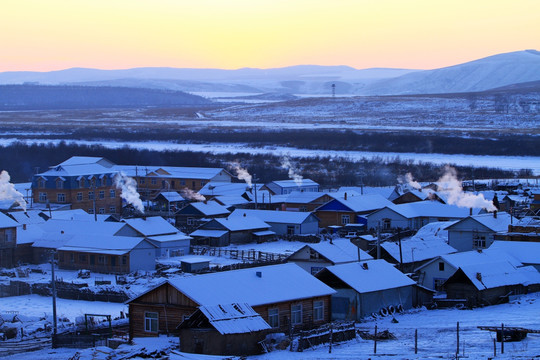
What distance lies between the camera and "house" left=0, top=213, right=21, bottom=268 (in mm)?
34938

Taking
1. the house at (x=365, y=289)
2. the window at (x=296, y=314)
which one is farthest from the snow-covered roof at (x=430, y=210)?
the window at (x=296, y=314)

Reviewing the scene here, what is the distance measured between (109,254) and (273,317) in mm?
13780

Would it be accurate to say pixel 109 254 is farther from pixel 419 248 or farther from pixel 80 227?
pixel 419 248

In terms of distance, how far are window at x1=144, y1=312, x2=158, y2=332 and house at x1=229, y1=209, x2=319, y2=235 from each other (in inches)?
857

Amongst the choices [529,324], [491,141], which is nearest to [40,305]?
[529,324]

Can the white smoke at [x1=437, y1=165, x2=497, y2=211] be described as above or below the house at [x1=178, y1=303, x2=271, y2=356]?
below

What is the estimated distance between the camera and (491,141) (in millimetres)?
90812

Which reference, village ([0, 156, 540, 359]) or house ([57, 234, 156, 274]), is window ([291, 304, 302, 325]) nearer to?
village ([0, 156, 540, 359])

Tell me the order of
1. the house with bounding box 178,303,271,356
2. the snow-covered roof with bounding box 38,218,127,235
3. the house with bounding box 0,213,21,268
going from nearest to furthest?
the house with bounding box 178,303,271,356 → the house with bounding box 0,213,21,268 → the snow-covered roof with bounding box 38,218,127,235

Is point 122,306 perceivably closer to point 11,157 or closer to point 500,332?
point 500,332

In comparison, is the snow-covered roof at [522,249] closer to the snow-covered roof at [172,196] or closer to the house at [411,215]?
the house at [411,215]

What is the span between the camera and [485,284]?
84.3 feet

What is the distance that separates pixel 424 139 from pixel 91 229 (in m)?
61.5

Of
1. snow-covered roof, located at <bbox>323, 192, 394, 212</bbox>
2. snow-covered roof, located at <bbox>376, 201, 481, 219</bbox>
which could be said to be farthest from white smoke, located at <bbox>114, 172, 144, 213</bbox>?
snow-covered roof, located at <bbox>376, 201, 481, 219</bbox>
